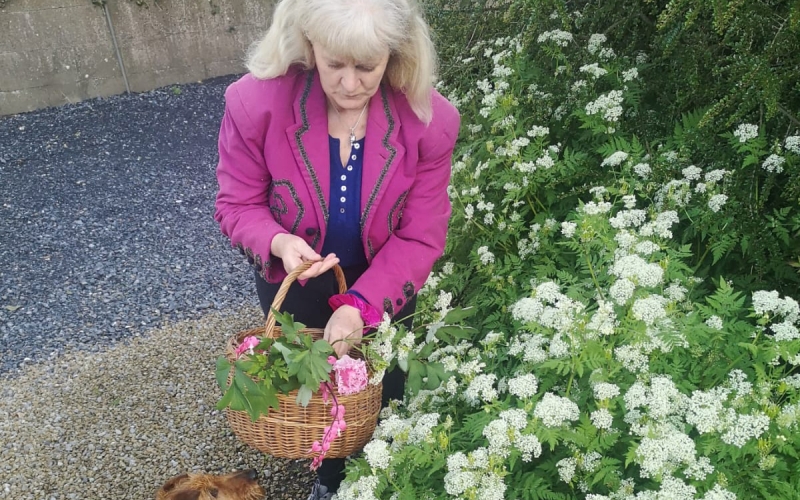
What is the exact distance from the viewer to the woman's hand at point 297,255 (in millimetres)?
2070

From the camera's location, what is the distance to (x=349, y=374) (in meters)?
1.96

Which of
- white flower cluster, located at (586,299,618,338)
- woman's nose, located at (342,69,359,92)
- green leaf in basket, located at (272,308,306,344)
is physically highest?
woman's nose, located at (342,69,359,92)

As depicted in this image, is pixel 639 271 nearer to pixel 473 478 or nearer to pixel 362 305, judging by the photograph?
pixel 473 478

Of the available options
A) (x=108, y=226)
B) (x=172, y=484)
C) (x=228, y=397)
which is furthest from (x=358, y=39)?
(x=108, y=226)

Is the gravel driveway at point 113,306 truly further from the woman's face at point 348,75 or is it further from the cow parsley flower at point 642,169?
the cow parsley flower at point 642,169

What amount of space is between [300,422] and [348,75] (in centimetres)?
105

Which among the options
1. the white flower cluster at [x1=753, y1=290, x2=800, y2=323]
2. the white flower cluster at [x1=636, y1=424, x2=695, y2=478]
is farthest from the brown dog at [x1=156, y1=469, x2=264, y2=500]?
the white flower cluster at [x1=753, y1=290, x2=800, y2=323]

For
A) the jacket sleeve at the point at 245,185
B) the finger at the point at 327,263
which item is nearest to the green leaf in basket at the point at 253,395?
the finger at the point at 327,263

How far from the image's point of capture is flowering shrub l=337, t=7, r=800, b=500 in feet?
5.46

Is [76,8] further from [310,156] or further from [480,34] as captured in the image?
[310,156]

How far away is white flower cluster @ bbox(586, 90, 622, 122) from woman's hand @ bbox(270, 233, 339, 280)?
4.76 ft

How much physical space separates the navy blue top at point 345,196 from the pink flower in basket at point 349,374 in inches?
21.0

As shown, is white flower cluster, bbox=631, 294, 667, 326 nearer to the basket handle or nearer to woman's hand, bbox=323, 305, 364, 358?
woman's hand, bbox=323, 305, 364, 358

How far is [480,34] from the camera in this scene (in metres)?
4.55
